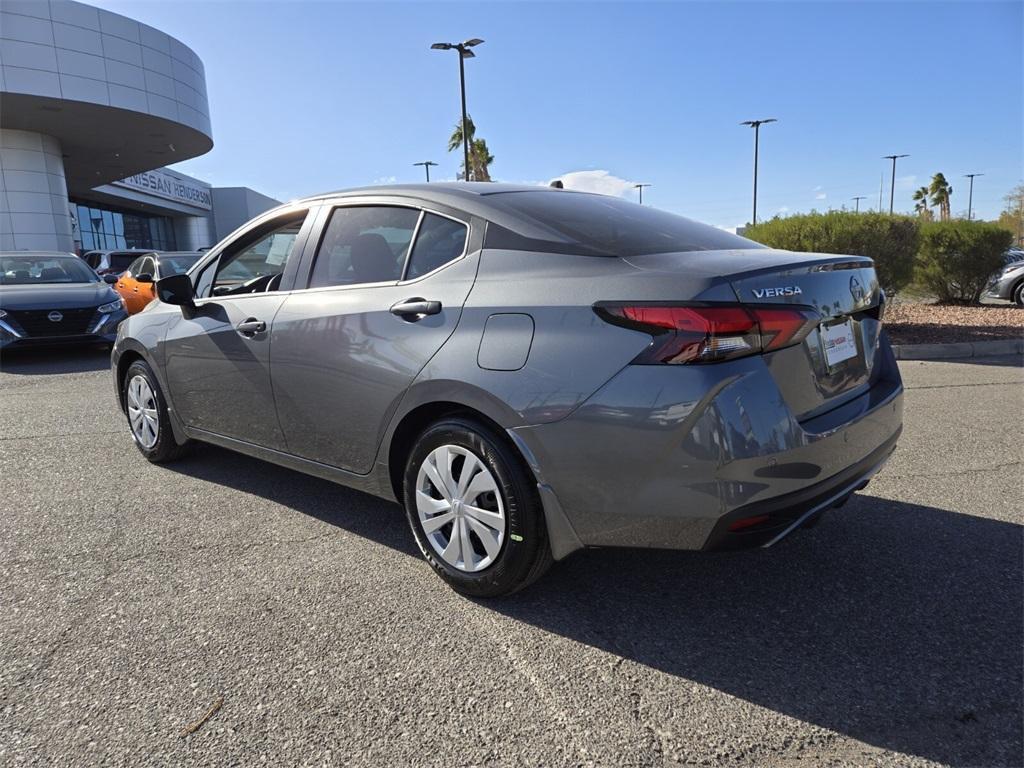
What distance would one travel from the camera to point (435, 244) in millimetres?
3016

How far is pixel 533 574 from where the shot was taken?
8.86 ft

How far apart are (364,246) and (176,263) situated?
1166 cm

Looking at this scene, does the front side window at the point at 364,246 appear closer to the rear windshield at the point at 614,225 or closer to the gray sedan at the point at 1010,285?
the rear windshield at the point at 614,225

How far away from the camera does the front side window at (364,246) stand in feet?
10.4

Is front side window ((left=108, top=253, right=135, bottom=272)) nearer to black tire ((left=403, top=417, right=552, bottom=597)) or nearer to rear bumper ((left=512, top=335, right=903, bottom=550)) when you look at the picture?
black tire ((left=403, top=417, right=552, bottom=597))

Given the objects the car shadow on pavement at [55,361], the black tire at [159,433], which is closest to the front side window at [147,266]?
the car shadow on pavement at [55,361]

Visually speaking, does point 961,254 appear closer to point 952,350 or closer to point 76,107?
point 952,350

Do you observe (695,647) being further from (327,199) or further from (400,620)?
(327,199)

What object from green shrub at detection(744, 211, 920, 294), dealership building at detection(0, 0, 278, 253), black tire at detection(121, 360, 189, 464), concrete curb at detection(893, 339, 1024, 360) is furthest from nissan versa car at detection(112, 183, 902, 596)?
dealership building at detection(0, 0, 278, 253)

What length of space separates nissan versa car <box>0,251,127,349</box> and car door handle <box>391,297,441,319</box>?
8.74 metres

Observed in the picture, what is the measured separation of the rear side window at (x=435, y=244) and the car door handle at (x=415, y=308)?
15 centimetres

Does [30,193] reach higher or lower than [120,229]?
higher

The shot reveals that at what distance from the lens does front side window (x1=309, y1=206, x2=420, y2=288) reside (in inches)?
124

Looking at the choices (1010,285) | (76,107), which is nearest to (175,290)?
(1010,285)
